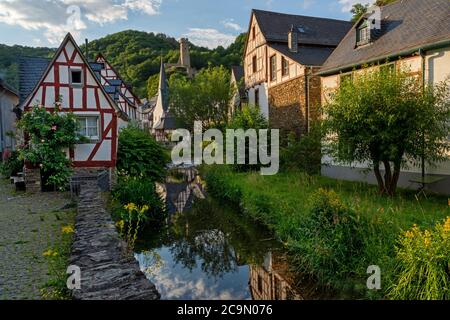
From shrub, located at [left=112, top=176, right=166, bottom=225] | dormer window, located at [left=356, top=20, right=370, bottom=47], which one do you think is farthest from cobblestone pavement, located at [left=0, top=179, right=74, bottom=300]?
dormer window, located at [left=356, top=20, right=370, bottom=47]

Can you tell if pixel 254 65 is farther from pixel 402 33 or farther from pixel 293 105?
pixel 402 33

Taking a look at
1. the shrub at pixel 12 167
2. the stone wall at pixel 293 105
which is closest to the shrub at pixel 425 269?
the stone wall at pixel 293 105

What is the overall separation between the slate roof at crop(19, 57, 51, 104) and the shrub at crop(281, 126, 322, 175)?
10134mm

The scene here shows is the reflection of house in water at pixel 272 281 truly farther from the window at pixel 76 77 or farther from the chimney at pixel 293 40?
the chimney at pixel 293 40

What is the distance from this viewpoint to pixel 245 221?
10.8 m

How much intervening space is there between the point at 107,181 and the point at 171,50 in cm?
7681

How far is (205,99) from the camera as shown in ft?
98.2

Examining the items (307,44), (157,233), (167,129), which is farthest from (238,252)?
(167,129)

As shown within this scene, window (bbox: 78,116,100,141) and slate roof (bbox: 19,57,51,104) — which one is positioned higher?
slate roof (bbox: 19,57,51,104)

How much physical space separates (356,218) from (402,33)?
9.17 metres

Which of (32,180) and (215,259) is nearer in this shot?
(215,259)

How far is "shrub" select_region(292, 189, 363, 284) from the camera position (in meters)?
6.20

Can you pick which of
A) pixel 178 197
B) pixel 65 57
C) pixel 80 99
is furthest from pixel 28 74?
pixel 178 197

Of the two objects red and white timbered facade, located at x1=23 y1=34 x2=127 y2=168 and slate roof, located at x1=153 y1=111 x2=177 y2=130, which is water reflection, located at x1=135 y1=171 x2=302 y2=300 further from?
slate roof, located at x1=153 y1=111 x2=177 y2=130
